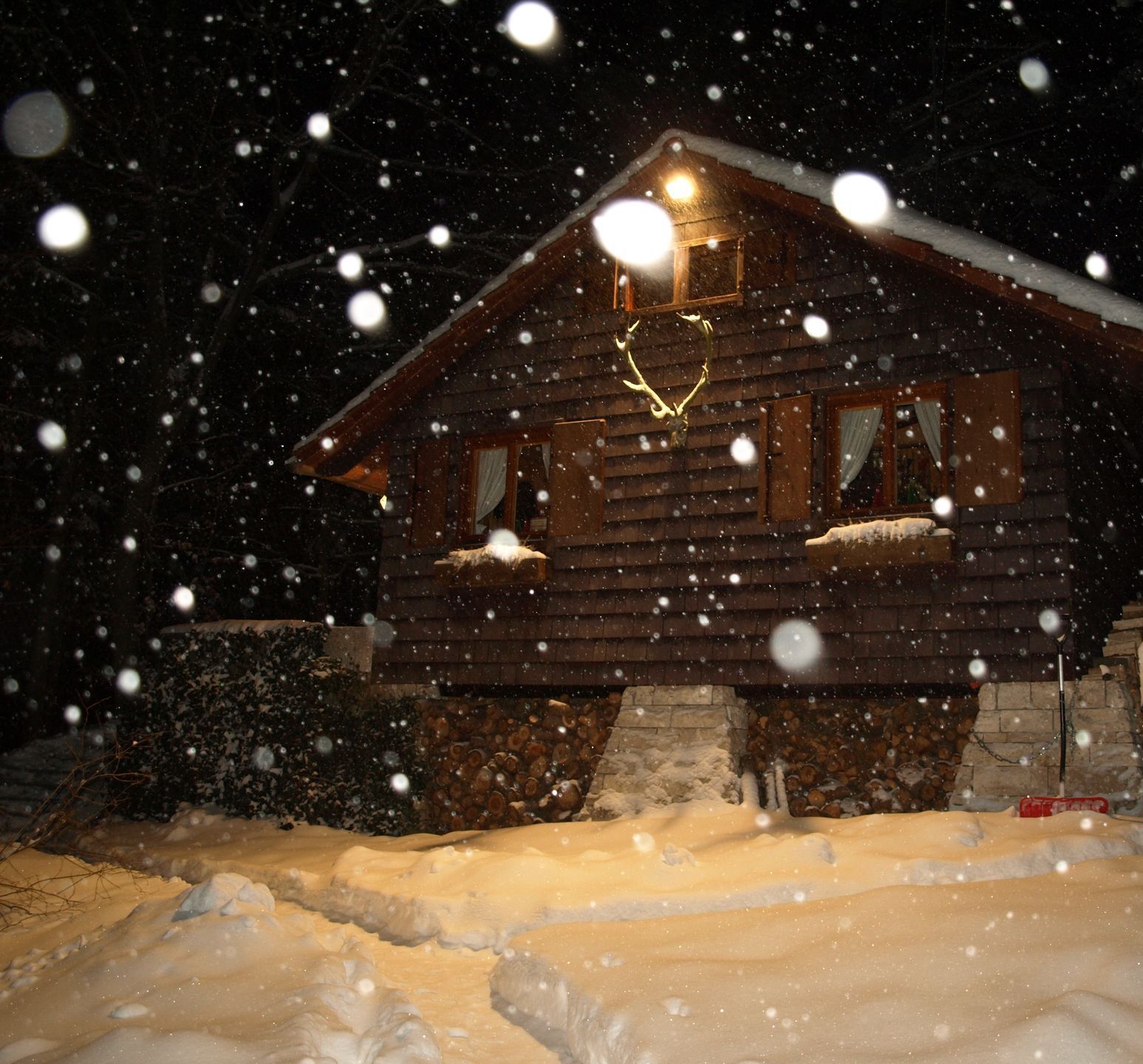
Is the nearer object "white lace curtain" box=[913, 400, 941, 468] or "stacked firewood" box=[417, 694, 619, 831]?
"white lace curtain" box=[913, 400, 941, 468]

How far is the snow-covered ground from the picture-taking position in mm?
3965

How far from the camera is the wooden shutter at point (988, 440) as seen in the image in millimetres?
8594

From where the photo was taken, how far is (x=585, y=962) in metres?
5.25

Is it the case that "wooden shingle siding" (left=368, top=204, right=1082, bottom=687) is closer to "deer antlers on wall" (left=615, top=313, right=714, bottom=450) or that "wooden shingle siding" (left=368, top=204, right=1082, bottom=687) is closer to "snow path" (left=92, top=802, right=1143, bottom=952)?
"deer antlers on wall" (left=615, top=313, right=714, bottom=450)

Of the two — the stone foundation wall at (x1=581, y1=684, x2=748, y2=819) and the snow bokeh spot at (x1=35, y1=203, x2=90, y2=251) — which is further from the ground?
the snow bokeh spot at (x1=35, y1=203, x2=90, y2=251)

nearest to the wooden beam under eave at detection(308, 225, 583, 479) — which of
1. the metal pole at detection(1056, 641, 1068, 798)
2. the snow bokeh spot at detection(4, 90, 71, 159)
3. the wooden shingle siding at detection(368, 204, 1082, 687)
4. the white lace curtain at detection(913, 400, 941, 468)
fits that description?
the wooden shingle siding at detection(368, 204, 1082, 687)

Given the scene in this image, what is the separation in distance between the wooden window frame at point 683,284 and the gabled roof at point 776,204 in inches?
21.8

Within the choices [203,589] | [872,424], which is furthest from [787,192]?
[203,589]

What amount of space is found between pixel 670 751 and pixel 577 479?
2.93 meters

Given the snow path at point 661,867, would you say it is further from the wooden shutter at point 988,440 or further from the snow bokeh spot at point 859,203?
the snow bokeh spot at point 859,203

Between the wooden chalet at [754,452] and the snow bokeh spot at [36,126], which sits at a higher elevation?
the snow bokeh spot at [36,126]

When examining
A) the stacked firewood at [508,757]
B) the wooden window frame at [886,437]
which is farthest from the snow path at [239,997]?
the wooden window frame at [886,437]

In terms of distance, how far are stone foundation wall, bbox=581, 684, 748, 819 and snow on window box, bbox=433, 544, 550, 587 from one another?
155 cm

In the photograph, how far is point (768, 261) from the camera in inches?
399
